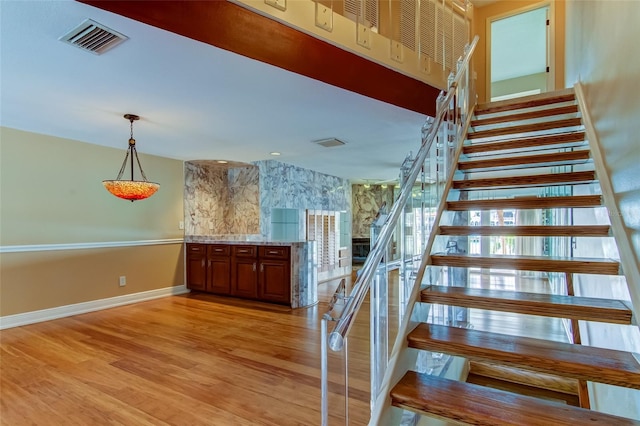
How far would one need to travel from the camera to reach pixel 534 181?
105 inches

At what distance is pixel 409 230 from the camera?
7.37ft

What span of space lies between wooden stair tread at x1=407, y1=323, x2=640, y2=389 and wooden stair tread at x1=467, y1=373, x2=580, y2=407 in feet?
7.67

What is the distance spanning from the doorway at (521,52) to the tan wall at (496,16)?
0.07m

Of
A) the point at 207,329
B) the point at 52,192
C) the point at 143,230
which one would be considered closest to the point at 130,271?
the point at 143,230

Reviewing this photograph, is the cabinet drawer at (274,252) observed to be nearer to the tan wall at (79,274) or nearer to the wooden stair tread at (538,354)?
the tan wall at (79,274)

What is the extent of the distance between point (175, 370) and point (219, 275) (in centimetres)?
270

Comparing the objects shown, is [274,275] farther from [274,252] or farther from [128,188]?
[128,188]

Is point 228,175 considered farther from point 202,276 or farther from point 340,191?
point 340,191

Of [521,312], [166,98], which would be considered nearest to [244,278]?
[166,98]

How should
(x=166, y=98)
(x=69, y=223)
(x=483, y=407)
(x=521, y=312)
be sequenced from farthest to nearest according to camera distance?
1. (x=69, y=223)
2. (x=166, y=98)
3. (x=521, y=312)
4. (x=483, y=407)

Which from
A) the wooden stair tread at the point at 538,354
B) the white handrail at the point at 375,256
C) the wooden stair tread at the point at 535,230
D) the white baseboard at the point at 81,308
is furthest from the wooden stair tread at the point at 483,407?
the white baseboard at the point at 81,308

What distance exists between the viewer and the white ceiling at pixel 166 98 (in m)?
1.97

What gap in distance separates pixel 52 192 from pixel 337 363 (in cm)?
406

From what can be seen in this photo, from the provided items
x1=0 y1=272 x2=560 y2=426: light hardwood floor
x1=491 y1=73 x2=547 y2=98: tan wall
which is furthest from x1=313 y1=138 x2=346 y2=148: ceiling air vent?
x1=491 y1=73 x2=547 y2=98: tan wall
